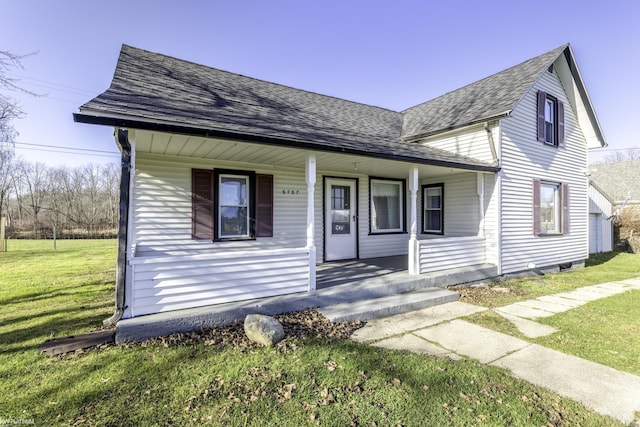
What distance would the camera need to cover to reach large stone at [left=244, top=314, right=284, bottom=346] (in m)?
3.62

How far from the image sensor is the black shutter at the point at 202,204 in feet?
20.0

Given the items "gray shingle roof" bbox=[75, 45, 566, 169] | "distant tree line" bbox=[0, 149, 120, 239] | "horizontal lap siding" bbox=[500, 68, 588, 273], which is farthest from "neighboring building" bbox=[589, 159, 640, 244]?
"distant tree line" bbox=[0, 149, 120, 239]

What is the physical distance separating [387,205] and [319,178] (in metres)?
2.44

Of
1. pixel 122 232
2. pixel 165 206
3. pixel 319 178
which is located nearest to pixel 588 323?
pixel 319 178

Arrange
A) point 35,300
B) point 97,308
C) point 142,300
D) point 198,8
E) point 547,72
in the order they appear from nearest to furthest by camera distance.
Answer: point 142,300 → point 97,308 → point 35,300 → point 547,72 → point 198,8

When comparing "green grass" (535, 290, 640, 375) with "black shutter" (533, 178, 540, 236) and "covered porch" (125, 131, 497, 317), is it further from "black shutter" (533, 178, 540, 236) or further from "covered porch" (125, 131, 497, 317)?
"black shutter" (533, 178, 540, 236)

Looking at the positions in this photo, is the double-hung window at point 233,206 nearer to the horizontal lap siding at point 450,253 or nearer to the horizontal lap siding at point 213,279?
the horizontal lap siding at point 213,279

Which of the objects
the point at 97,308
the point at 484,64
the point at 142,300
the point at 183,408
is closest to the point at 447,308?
the point at 183,408

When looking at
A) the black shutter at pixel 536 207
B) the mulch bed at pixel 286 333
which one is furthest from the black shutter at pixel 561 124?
the mulch bed at pixel 286 333

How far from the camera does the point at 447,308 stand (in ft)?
17.2

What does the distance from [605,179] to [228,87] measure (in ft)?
90.2

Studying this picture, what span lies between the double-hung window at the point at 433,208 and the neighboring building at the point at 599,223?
939 centimetres

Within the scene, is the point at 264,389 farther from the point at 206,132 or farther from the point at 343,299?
the point at 206,132

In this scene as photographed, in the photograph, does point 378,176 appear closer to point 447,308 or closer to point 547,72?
point 447,308
